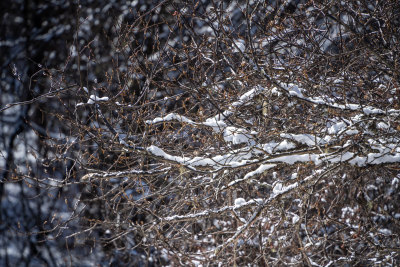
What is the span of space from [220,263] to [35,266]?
734 centimetres

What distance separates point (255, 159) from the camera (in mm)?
4199

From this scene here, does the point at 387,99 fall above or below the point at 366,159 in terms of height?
above

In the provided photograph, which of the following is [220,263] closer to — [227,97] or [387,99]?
[227,97]

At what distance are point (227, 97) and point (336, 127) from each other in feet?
4.02

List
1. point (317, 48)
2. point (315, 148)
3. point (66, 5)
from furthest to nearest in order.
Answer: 1. point (66, 5)
2. point (317, 48)
3. point (315, 148)

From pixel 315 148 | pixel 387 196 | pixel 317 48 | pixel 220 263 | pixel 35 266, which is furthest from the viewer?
pixel 35 266

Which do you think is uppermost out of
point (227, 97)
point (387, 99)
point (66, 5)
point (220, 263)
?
point (66, 5)

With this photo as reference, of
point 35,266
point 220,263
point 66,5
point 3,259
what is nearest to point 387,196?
point 220,263

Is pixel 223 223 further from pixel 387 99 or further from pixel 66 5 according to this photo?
pixel 66 5

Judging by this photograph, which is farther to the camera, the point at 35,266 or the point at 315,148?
the point at 35,266

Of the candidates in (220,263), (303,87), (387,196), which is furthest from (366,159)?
(387,196)

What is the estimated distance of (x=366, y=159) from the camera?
13.8 ft

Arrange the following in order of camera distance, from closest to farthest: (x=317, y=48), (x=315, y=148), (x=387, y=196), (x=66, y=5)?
(x=315, y=148), (x=317, y=48), (x=387, y=196), (x=66, y=5)

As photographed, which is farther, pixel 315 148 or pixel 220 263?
pixel 220 263
